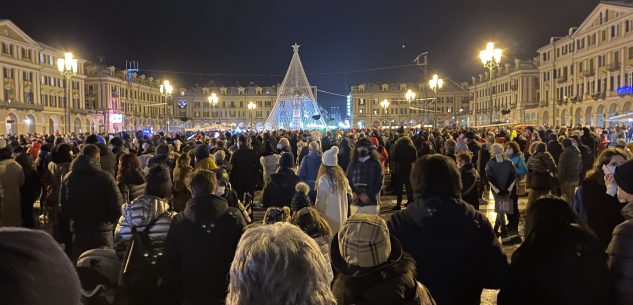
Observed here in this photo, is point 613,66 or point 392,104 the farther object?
point 392,104

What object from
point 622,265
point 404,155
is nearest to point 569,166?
point 404,155

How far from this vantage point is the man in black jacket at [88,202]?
5234 mm

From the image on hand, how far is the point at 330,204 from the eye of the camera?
5.85 metres

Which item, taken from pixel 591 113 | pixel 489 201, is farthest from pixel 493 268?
pixel 591 113

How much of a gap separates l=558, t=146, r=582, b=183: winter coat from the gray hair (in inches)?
335

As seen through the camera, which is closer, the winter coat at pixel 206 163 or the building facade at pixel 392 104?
the winter coat at pixel 206 163

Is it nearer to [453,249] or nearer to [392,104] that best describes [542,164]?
[453,249]

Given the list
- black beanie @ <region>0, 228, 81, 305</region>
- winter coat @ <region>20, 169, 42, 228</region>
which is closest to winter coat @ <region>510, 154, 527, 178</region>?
winter coat @ <region>20, 169, 42, 228</region>

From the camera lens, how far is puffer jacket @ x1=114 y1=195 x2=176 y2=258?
417 centimetres

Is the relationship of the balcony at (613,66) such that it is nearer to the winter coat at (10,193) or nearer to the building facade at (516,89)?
the building facade at (516,89)

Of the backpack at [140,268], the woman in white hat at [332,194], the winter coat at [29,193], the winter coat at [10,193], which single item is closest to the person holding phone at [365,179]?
the woman in white hat at [332,194]

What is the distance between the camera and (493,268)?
3.09m

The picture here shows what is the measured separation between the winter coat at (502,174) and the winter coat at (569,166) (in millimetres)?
1171

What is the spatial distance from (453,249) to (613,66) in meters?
57.1
